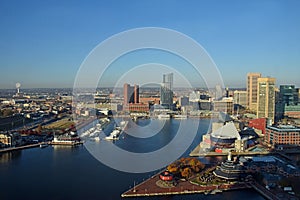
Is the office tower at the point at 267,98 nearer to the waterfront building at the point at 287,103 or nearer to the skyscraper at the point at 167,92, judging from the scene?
the waterfront building at the point at 287,103

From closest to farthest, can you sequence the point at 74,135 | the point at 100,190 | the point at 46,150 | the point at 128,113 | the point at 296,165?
the point at 100,190, the point at 296,165, the point at 46,150, the point at 74,135, the point at 128,113

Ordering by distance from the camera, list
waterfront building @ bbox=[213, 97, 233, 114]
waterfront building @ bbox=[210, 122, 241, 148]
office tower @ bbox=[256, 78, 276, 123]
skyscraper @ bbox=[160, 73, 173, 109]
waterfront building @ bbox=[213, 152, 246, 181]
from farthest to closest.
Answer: skyscraper @ bbox=[160, 73, 173, 109] → waterfront building @ bbox=[213, 97, 233, 114] → office tower @ bbox=[256, 78, 276, 123] → waterfront building @ bbox=[210, 122, 241, 148] → waterfront building @ bbox=[213, 152, 246, 181]

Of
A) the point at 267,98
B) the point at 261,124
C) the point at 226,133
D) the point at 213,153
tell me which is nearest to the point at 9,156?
the point at 213,153

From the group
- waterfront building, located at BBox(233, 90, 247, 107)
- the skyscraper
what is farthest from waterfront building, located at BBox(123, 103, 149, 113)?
waterfront building, located at BBox(233, 90, 247, 107)

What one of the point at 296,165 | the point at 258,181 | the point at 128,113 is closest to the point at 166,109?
the point at 128,113

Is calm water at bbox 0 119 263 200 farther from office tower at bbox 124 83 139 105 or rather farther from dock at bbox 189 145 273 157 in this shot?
office tower at bbox 124 83 139 105

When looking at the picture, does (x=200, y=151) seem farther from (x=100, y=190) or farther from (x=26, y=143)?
(x=26, y=143)
